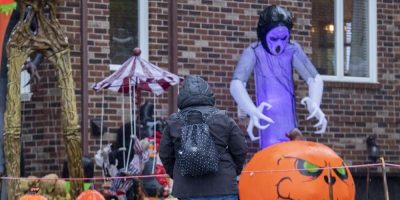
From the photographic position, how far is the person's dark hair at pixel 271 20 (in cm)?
1505

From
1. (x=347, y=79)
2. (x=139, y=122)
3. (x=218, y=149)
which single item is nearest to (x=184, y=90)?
(x=218, y=149)

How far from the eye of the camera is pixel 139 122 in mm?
14141

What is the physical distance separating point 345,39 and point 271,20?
2140 mm

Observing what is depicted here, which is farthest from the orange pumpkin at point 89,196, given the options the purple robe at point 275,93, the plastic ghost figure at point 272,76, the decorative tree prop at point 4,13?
the purple robe at point 275,93

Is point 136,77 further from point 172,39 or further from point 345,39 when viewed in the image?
point 345,39

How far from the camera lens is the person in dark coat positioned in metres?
8.84

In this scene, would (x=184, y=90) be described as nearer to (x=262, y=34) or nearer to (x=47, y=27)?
(x=47, y=27)

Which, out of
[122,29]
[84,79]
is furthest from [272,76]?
[84,79]

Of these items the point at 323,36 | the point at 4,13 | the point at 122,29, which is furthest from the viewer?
the point at 323,36

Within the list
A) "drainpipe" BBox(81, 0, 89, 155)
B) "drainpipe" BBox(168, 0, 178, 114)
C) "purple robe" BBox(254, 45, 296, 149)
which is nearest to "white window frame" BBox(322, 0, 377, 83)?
"purple robe" BBox(254, 45, 296, 149)

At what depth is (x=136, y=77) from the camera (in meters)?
14.0

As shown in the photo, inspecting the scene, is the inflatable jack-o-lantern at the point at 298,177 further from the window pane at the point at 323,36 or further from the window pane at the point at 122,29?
the window pane at the point at 323,36

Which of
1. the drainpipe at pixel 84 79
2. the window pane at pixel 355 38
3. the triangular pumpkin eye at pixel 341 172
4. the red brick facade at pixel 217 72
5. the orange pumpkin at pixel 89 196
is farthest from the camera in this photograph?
the window pane at pixel 355 38

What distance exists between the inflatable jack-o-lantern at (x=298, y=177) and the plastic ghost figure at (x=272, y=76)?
3.98 meters
